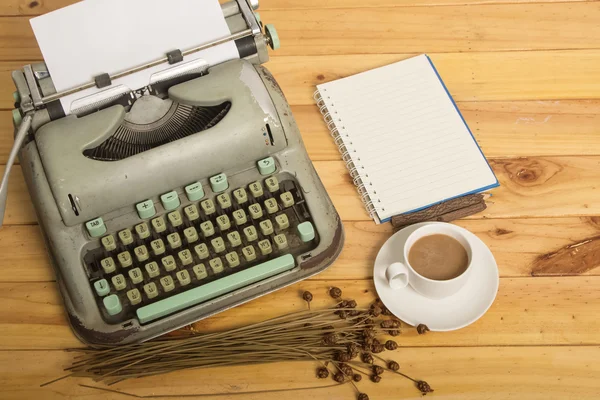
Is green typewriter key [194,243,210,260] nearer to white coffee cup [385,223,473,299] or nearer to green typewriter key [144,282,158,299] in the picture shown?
green typewriter key [144,282,158,299]

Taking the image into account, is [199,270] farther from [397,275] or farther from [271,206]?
[397,275]

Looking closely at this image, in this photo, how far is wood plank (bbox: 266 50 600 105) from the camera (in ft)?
6.15

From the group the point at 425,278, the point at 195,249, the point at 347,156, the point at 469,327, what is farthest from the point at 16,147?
the point at 469,327

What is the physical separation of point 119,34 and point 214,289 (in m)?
0.61

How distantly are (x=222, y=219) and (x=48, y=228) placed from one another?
386mm

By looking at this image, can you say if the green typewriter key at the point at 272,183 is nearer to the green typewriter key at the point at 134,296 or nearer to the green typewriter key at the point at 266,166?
the green typewriter key at the point at 266,166

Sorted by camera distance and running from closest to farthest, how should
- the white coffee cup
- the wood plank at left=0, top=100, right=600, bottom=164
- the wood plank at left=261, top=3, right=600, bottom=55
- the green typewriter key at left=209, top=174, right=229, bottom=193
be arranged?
the white coffee cup
the green typewriter key at left=209, top=174, right=229, bottom=193
the wood plank at left=0, top=100, right=600, bottom=164
the wood plank at left=261, top=3, right=600, bottom=55

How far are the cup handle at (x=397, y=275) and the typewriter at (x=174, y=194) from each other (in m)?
0.17

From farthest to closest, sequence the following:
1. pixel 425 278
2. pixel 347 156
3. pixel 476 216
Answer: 1. pixel 347 156
2. pixel 476 216
3. pixel 425 278

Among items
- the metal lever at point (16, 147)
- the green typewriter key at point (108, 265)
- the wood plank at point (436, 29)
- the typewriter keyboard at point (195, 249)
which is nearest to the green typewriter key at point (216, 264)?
the typewriter keyboard at point (195, 249)

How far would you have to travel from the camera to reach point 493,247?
63.6 inches

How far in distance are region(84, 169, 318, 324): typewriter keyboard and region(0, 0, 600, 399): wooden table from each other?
3.9 inches

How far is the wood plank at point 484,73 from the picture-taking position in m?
1.87

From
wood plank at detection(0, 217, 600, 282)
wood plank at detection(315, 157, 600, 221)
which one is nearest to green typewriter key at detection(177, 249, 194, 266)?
wood plank at detection(0, 217, 600, 282)
